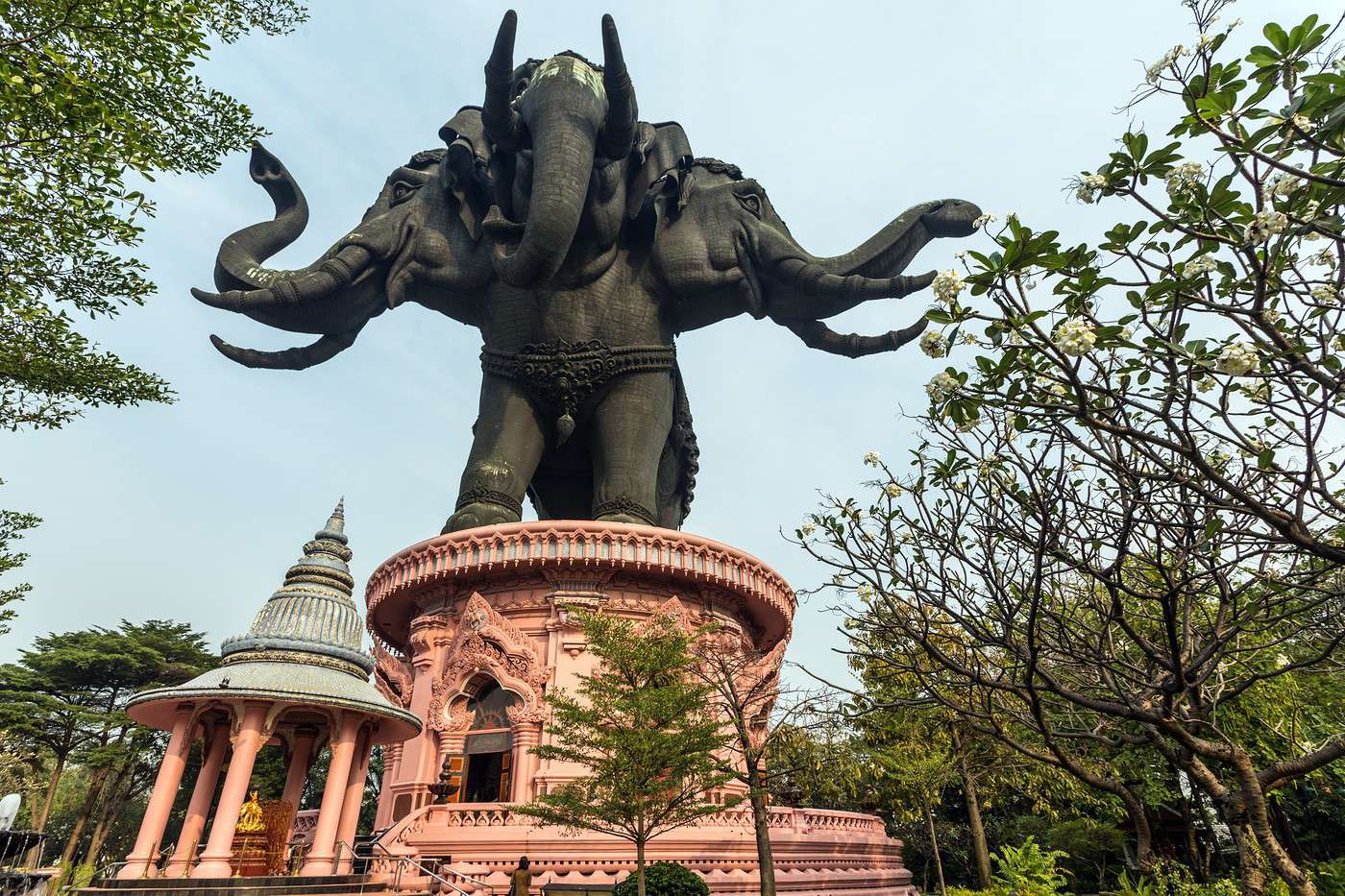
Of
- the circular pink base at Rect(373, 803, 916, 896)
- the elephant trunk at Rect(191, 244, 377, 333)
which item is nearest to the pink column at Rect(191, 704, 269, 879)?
the circular pink base at Rect(373, 803, 916, 896)

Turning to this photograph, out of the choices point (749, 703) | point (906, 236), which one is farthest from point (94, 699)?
point (906, 236)

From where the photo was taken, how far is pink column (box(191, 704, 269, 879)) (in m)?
9.38

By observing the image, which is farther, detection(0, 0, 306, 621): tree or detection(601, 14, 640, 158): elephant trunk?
detection(601, 14, 640, 158): elephant trunk

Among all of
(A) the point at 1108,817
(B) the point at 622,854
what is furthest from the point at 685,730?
(A) the point at 1108,817

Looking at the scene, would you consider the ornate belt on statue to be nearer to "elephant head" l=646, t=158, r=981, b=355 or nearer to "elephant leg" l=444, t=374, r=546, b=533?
"elephant leg" l=444, t=374, r=546, b=533

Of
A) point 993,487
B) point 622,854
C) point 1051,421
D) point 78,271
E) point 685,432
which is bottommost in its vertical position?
point 622,854

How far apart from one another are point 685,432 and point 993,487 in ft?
42.6

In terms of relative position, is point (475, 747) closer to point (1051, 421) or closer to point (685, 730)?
point (685, 730)

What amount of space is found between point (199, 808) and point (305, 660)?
2.14 meters

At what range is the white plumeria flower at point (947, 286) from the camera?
504cm

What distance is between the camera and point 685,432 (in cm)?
2123

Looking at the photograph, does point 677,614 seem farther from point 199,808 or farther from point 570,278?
point 199,808

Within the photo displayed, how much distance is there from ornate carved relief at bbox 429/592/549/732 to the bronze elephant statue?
2.07 metres

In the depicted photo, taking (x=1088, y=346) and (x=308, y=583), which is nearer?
(x=1088, y=346)
